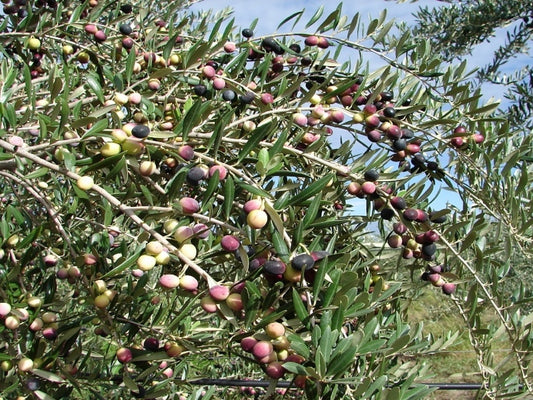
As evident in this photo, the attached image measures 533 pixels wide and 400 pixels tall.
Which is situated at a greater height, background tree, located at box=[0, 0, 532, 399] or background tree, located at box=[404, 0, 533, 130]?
background tree, located at box=[404, 0, 533, 130]

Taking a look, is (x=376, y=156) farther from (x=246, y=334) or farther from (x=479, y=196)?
(x=246, y=334)

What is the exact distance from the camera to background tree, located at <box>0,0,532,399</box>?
2.61 feet

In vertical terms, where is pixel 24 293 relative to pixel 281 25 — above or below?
below

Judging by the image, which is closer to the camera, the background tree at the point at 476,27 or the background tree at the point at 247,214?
the background tree at the point at 247,214

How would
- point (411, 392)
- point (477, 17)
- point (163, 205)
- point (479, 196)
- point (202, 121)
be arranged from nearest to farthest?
1. point (411, 392)
2. point (163, 205)
3. point (202, 121)
4. point (479, 196)
5. point (477, 17)

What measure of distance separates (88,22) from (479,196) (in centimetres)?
123

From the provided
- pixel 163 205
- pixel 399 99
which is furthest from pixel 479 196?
pixel 163 205

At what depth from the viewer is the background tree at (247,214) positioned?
80 centimetres

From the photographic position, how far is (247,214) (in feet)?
2.62

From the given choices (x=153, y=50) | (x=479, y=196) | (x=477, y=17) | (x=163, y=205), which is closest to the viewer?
(x=163, y=205)

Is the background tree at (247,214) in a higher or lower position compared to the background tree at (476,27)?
lower

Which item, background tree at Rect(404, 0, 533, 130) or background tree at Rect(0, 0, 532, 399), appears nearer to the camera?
background tree at Rect(0, 0, 532, 399)

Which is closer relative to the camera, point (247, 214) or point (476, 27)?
point (247, 214)

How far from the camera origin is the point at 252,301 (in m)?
0.76
